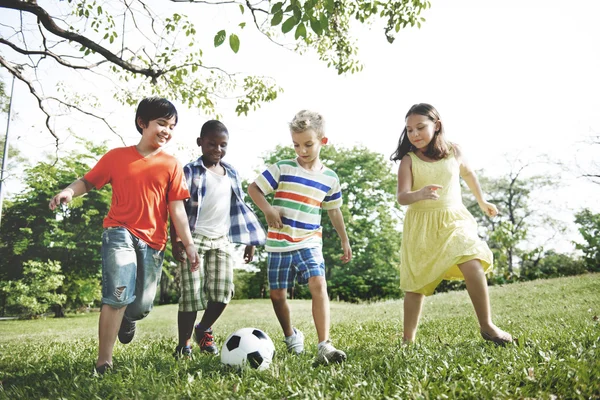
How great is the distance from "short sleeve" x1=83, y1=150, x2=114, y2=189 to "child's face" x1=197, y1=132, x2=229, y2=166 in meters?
0.89

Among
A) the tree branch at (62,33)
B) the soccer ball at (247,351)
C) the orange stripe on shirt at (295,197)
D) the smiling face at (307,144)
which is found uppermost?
the tree branch at (62,33)

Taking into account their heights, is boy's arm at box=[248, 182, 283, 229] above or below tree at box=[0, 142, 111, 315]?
below

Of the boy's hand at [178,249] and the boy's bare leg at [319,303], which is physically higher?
the boy's hand at [178,249]

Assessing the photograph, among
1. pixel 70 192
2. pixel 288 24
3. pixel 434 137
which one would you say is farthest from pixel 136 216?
pixel 434 137

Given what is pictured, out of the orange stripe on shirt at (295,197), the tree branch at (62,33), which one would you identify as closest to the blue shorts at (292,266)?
the orange stripe on shirt at (295,197)

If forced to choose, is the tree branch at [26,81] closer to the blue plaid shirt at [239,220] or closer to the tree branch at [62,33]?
the tree branch at [62,33]

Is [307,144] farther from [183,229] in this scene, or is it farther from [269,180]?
[183,229]

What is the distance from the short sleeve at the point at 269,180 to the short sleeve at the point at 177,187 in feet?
2.01

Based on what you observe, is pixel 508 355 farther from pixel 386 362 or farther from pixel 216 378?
pixel 216 378

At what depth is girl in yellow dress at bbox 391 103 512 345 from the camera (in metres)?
3.49

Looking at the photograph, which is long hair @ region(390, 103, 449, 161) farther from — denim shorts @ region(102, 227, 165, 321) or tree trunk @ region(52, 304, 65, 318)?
tree trunk @ region(52, 304, 65, 318)

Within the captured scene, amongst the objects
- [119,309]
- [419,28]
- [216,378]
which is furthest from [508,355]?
[419,28]

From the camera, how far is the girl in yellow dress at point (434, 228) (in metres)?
3.49

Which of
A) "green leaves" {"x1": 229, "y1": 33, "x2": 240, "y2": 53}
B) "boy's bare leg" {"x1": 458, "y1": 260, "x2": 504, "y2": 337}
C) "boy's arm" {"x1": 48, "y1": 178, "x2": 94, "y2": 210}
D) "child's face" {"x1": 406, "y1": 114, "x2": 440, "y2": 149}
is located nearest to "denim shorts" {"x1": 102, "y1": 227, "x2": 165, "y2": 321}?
"boy's arm" {"x1": 48, "y1": 178, "x2": 94, "y2": 210}
